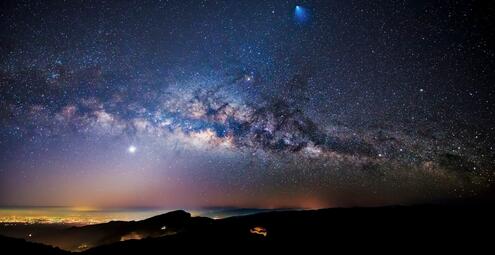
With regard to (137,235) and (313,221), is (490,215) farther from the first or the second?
(137,235)

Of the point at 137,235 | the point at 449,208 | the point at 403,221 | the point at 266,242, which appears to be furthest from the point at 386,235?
the point at 137,235

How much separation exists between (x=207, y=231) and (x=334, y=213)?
29115 mm

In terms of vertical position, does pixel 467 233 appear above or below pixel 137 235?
above

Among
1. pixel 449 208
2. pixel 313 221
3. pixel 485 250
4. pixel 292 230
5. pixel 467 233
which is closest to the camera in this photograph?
pixel 485 250

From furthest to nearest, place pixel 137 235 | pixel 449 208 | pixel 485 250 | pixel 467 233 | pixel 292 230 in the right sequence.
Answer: pixel 137 235, pixel 449 208, pixel 292 230, pixel 467 233, pixel 485 250

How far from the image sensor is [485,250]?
3788 cm

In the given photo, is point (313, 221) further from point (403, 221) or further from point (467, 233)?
point (467, 233)

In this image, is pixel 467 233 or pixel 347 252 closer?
pixel 347 252

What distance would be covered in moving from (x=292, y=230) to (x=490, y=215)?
123 ft

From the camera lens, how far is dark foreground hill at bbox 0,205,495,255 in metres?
42.7

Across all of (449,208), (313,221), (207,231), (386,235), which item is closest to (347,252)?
(386,235)

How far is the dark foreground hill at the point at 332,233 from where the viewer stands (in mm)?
42663

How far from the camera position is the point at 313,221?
59125mm

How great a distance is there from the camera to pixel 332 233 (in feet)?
163
